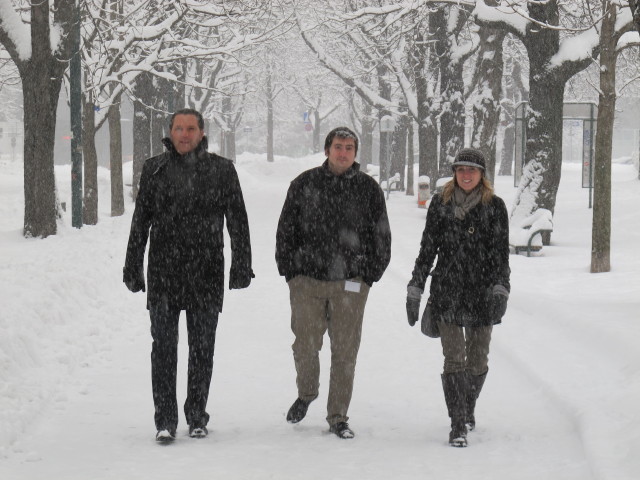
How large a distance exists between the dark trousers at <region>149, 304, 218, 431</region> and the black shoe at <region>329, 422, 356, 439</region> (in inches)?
30.8

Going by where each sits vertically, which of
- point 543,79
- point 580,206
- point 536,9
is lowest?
point 580,206

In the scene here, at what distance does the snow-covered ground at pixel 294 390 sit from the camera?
5.34 m

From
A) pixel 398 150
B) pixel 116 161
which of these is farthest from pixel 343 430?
pixel 398 150

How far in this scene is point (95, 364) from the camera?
321 inches

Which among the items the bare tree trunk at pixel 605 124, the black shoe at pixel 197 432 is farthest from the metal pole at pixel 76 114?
the black shoe at pixel 197 432

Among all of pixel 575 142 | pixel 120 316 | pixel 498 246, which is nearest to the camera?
pixel 498 246

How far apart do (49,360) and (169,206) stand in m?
2.75

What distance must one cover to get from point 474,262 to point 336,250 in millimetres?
820

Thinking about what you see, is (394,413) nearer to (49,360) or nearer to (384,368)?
(384,368)

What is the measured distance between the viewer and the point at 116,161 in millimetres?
24469

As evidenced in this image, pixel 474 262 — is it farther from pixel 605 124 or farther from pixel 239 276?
pixel 605 124

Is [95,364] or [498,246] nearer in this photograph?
[498,246]

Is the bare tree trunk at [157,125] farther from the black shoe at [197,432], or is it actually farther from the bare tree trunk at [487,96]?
the black shoe at [197,432]

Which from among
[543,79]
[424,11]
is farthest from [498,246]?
[424,11]
